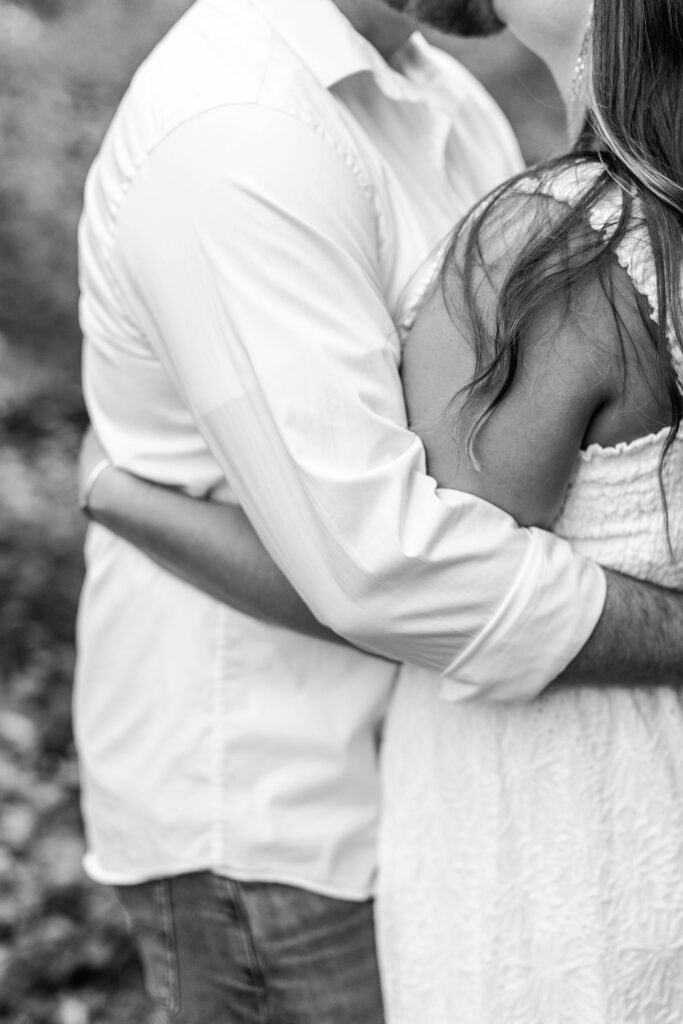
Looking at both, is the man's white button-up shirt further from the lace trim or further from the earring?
the earring

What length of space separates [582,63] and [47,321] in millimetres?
2709

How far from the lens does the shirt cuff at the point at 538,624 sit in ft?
4.68

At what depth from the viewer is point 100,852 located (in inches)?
75.5

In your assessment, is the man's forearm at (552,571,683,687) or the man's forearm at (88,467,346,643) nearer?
the man's forearm at (552,571,683,687)

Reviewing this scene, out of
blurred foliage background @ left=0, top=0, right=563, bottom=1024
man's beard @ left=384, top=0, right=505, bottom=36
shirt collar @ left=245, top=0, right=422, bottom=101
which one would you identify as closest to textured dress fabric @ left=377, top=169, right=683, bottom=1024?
shirt collar @ left=245, top=0, right=422, bottom=101

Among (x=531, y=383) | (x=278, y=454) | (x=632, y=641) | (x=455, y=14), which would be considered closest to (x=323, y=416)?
(x=278, y=454)

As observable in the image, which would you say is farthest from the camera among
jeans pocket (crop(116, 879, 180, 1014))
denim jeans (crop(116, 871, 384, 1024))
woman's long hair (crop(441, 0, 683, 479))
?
jeans pocket (crop(116, 879, 180, 1014))

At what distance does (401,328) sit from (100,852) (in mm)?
937

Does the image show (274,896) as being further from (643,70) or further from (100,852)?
(643,70)

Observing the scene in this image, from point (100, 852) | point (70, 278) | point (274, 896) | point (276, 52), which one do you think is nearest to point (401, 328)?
point (276, 52)

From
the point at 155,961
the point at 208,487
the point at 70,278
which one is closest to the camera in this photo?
the point at 208,487

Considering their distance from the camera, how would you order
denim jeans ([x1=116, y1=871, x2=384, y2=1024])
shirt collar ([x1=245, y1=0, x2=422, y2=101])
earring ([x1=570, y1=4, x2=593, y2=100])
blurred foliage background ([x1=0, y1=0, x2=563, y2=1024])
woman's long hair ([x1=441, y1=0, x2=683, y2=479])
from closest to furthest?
woman's long hair ([x1=441, y1=0, x2=683, y2=479]) → earring ([x1=570, y1=4, x2=593, y2=100]) → shirt collar ([x1=245, y1=0, x2=422, y2=101]) → denim jeans ([x1=116, y1=871, x2=384, y2=1024]) → blurred foliage background ([x1=0, y1=0, x2=563, y2=1024])

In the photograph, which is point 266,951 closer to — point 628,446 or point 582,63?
point 628,446

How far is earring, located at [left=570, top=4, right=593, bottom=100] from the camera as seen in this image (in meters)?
1.47
